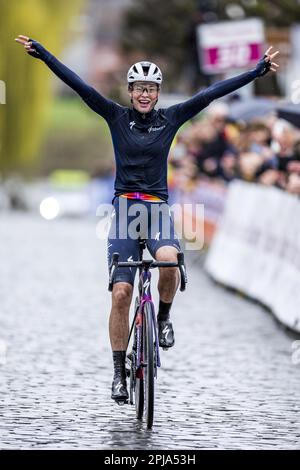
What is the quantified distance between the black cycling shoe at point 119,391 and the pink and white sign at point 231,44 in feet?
55.2

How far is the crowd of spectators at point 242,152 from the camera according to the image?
18.3 metres

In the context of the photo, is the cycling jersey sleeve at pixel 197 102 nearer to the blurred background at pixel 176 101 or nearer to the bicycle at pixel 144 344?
the bicycle at pixel 144 344

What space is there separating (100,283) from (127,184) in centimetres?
1138

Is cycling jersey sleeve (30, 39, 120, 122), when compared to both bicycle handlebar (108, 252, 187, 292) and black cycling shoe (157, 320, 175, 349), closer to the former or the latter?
bicycle handlebar (108, 252, 187, 292)

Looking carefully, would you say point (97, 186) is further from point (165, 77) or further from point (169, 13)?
point (165, 77)

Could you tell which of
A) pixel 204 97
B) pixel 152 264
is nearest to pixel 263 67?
pixel 204 97

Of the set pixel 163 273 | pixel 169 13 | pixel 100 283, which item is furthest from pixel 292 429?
pixel 169 13

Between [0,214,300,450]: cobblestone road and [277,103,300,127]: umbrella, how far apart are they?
2.10 meters

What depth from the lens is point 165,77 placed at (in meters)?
75.5

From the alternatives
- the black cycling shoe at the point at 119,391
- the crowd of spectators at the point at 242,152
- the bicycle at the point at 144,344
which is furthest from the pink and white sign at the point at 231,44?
the black cycling shoe at the point at 119,391

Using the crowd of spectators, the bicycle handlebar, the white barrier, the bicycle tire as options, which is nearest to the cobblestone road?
the bicycle tire

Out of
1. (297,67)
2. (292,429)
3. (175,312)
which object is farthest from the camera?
(297,67)

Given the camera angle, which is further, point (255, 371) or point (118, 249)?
point (255, 371)

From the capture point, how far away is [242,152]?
22.4 meters
